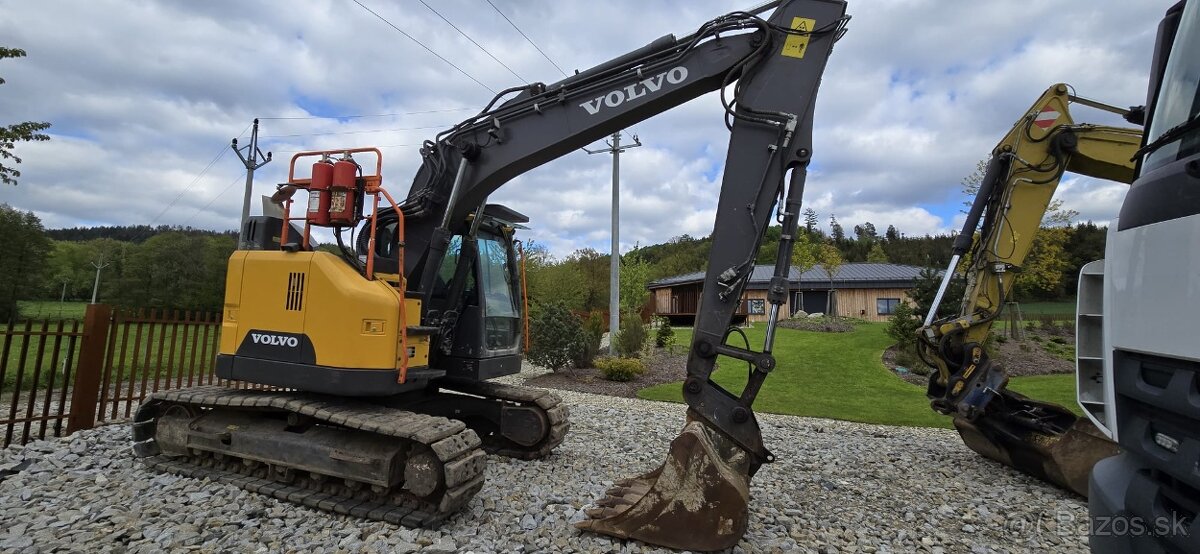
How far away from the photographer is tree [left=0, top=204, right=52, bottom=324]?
28516mm

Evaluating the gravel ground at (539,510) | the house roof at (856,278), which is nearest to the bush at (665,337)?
the gravel ground at (539,510)

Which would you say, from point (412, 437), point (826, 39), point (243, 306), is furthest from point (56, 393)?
point (826, 39)

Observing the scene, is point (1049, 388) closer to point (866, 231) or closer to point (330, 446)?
point (330, 446)

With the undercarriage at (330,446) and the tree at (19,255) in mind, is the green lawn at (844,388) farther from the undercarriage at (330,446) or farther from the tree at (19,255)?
the tree at (19,255)

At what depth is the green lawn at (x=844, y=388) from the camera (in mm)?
10391

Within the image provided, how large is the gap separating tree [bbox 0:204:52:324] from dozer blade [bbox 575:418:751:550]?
36.2 metres

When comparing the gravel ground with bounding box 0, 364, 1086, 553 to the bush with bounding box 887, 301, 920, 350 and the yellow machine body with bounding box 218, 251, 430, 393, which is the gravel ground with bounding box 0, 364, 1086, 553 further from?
the bush with bounding box 887, 301, 920, 350

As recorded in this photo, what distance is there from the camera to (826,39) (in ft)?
15.0

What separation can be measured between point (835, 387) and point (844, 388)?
0.69ft

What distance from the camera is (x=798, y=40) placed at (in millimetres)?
4629

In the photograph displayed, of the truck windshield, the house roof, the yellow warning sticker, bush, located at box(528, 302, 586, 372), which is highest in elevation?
the house roof

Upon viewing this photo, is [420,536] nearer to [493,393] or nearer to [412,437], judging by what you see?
[412,437]

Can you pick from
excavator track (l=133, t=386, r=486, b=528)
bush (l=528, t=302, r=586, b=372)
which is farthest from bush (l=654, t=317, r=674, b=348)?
excavator track (l=133, t=386, r=486, b=528)

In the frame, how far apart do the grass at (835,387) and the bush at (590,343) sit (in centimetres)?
293
